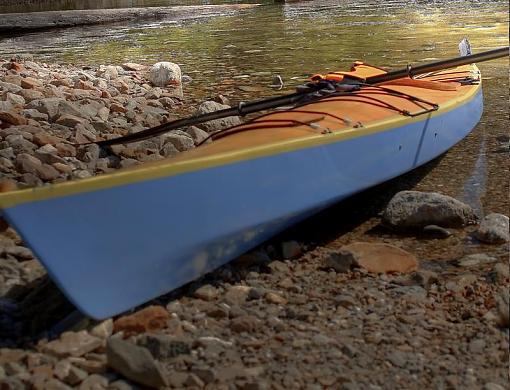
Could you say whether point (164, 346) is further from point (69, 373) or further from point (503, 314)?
point (503, 314)

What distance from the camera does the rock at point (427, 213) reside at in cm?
379

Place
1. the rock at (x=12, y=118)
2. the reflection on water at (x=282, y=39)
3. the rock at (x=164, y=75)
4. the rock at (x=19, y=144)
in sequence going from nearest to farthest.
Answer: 1. the rock at (x=19, y=144)
2. the rock at (x=12, y=118)
3. the rock at (x=164, y=75)
4. the reflection on water at (x=282, y=39)

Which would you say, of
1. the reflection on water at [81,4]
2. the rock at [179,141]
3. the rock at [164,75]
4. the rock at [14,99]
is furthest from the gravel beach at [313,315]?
the reflection on water at [81,4]

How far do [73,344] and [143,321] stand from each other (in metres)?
0.30

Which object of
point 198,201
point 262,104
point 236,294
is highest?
point 262,104

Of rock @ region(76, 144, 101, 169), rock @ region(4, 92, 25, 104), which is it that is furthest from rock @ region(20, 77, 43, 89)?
rock @ region(76, 144, 101, 169)

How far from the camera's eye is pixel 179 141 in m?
5.19

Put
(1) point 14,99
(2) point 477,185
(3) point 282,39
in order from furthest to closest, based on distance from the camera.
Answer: (3) point 282,39 < (1) point 14,99 < (2) point 477,185

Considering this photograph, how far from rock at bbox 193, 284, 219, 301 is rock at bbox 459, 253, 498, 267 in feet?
4.18

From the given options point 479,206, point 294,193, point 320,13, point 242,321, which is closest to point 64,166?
point 294,193

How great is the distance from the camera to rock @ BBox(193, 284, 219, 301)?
2959mm

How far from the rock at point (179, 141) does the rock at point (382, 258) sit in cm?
206

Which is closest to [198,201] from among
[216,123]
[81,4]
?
[216,123]

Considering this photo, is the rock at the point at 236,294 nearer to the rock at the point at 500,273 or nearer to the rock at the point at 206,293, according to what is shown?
the rock at the point at 206,293
